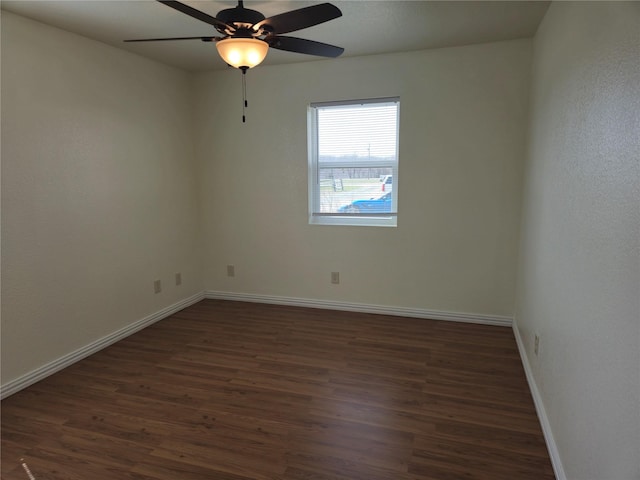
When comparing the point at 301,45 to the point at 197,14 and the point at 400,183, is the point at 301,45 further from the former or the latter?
the point at 400,183

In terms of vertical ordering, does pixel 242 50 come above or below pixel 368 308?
above

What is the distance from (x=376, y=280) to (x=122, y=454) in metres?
2.59

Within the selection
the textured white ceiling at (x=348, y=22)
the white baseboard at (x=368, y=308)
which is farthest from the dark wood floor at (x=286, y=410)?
→ the textured white ceiling at (x=348, y=22)

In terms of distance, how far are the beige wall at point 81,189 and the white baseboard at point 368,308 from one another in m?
0.69

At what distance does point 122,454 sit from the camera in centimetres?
205

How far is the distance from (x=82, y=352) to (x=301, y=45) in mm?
2750

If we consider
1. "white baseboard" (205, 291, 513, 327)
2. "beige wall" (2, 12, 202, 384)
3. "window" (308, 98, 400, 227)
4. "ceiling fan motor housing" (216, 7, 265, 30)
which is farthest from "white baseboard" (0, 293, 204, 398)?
"ceiling fan motor housing" (216, 7, 265, 30)

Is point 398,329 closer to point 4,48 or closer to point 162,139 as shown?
point 162,139

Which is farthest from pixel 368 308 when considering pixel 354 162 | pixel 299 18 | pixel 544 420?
pixel 299 18

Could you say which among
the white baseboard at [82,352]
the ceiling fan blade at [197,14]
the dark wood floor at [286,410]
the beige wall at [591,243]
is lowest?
the dark wood floor at [286,410]

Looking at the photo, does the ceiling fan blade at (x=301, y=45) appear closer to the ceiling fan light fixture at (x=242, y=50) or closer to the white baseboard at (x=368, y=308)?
the ceiling fan light fixture at (x=242, y=50)

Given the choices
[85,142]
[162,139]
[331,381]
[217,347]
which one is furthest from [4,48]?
[331,381]

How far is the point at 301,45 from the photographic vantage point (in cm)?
226

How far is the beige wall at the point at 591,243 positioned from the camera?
1.21 m
